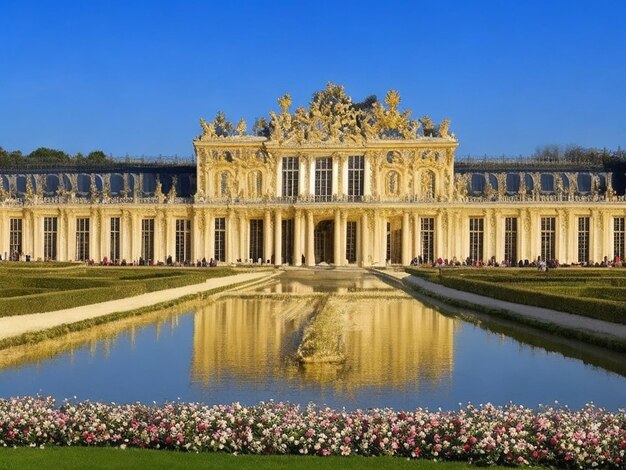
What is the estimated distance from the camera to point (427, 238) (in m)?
62.6

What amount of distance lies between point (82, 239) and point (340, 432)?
58143 millimetres

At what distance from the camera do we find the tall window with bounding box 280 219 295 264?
6309cm

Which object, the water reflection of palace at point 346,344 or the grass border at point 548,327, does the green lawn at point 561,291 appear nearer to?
the grass border at point 548,327

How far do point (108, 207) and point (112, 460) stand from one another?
57.0 meters

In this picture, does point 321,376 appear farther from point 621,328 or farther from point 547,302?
point 547,302

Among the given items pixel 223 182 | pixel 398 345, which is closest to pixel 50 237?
pixel 223 182

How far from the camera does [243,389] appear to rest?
12.9 metres

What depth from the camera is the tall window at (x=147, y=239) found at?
6425cm

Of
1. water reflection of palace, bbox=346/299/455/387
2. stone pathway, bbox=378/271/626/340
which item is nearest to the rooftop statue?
stone pathway, bbox=378/271/626/340

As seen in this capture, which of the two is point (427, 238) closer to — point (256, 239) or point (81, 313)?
point (256, 239)

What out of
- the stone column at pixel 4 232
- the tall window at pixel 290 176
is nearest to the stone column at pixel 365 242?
the tall window at pixel 290 176

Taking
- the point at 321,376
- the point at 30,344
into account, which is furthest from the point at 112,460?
the point at 30,344

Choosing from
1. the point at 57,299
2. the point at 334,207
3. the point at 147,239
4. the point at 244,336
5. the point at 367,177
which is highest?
the point at 367,177

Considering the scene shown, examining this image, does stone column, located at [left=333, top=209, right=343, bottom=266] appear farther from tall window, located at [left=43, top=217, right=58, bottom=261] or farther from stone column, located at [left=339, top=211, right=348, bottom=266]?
tall window, located at [left=43, top=217, right=58, bottom=261]
